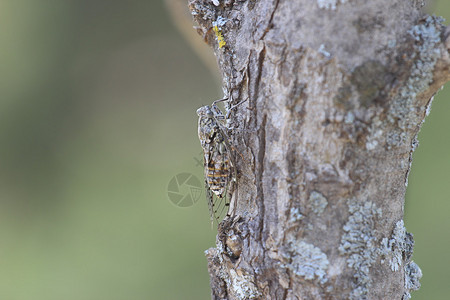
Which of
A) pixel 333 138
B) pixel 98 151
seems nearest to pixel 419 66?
pixel 333 138

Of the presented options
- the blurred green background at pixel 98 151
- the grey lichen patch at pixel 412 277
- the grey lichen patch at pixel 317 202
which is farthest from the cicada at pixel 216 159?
the blurred green background at pixel 98 151

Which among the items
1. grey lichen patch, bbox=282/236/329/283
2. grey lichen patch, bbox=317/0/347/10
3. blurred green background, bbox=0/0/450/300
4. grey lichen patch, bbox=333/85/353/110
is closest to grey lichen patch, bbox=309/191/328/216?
grey lichen patch, bbox=282/236/329/283

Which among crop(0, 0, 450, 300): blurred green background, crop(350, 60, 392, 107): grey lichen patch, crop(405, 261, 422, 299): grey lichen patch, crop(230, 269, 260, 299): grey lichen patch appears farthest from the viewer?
crop(0, 0, 450, 300): blurred green background

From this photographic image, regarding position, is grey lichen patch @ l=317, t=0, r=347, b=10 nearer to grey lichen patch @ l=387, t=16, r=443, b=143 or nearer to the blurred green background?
grey lichen patch @ l=387, t=16, r=443, b=143

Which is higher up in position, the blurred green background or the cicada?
the blurred green background

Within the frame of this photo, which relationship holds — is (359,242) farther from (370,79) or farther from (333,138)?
(370,79)

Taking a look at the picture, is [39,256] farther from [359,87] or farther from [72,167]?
[359,87]
